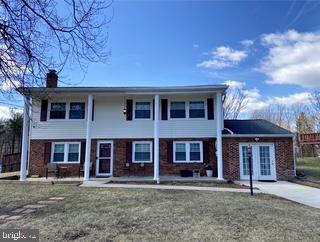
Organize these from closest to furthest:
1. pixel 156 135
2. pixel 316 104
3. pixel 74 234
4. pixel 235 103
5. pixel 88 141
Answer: pixel 74 234
pixel 156 135
pixel 88 141
pixel 316 104
pixel 235 103

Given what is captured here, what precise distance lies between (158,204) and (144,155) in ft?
26.4

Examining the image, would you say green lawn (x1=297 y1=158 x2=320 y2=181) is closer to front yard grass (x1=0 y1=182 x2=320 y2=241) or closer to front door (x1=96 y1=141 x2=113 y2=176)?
front yard grass (x1=0 y1=182 x2=320 y2=241)

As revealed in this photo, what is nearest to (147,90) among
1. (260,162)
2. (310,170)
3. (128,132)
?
(128,132)

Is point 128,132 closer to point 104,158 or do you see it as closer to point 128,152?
point 128,152

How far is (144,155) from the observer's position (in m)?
15.6

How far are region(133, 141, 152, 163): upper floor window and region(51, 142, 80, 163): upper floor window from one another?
3.25m

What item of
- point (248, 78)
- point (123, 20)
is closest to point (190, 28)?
point (123, 20)

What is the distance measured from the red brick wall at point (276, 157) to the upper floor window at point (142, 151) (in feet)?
13.6

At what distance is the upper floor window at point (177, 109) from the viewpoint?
15.8 metres

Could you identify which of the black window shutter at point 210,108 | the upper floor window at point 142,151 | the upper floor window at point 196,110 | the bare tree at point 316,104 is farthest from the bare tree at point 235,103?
the upper floor window at point 142,151

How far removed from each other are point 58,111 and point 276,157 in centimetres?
1239

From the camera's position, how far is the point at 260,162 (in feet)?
47.9

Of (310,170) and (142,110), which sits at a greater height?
(142,110)

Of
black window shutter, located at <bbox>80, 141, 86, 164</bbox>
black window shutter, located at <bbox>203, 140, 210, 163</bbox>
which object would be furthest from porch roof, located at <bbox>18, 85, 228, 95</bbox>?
black window shutter, located at <bbox>203, 140, 210, 163</bbox>
